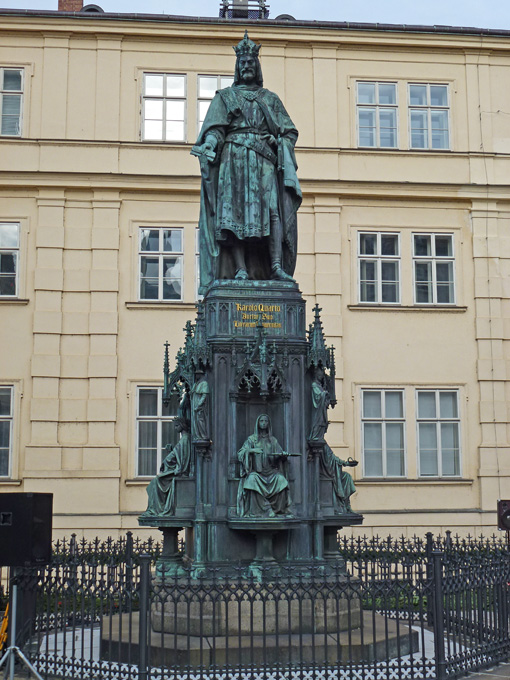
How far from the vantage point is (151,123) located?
21.3m

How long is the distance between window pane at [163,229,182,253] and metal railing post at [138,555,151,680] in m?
13.4

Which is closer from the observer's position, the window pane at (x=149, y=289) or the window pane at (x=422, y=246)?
the window pane at (x=149, y=289)

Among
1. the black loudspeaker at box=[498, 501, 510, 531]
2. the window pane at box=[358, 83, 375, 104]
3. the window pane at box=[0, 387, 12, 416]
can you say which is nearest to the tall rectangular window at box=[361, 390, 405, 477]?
the black loudspeaker at box=[498, 501, 510, 531]

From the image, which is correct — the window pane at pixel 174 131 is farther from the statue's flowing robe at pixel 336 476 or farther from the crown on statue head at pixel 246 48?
the statue's flowing robe at pixel 336 476

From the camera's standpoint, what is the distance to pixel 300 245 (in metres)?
21.0

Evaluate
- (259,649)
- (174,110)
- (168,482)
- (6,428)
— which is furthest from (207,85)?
(259,649)

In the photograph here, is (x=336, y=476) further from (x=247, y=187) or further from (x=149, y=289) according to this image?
(x=149, y=289)

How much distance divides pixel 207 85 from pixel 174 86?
75 centimetres

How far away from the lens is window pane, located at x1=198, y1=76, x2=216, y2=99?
21.5 m

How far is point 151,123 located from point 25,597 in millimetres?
14010

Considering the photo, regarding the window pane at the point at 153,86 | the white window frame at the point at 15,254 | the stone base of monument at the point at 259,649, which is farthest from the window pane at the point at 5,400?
the stone base of monument at the point at 259,649

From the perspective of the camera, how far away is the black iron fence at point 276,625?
7906mm

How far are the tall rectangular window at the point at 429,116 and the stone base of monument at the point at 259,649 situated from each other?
15.3 metres

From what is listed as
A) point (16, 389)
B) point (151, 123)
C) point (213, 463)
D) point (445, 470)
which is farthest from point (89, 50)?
point (213, 463)
